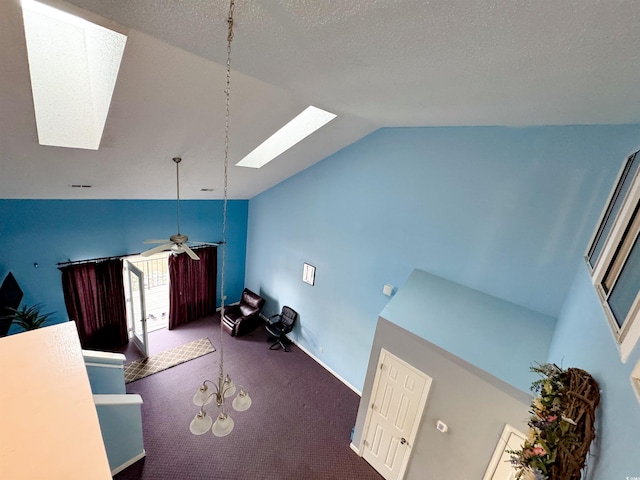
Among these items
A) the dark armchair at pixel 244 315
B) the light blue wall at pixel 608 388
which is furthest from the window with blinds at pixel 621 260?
the dark armchair at pixel 244 315

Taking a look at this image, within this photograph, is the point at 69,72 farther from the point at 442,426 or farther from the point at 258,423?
the point at 442,426

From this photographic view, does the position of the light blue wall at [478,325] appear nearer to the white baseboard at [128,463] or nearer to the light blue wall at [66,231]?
the white baseboard at [128,463]

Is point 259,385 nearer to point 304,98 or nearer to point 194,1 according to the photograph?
point 304,98

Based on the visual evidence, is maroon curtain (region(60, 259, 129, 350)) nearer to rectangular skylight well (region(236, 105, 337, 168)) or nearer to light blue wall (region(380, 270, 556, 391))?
rectangular skylight well (region(236, 105, 337, 168))

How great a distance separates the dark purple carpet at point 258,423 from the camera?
3465mm

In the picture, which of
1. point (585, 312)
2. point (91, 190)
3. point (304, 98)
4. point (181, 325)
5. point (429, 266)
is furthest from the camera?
point (181, 325)

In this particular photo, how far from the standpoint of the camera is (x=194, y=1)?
126 centimetres

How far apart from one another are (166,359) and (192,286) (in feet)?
5.16

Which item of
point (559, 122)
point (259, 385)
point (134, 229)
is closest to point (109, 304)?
point (134, 229)

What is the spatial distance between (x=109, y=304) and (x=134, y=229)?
147 cm

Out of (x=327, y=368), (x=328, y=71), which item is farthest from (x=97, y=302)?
(x=328, y=71)

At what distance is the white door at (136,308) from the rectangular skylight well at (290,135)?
2.94 meters

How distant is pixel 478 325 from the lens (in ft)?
9.56

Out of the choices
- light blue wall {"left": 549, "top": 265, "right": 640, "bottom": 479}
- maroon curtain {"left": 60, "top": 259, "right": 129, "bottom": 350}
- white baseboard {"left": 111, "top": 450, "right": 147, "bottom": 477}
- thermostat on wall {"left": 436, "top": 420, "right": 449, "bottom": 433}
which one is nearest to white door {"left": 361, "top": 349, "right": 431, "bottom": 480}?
thermostat on wall {"left": 436, "top": 420, "right": 449, "bottom": 433}
